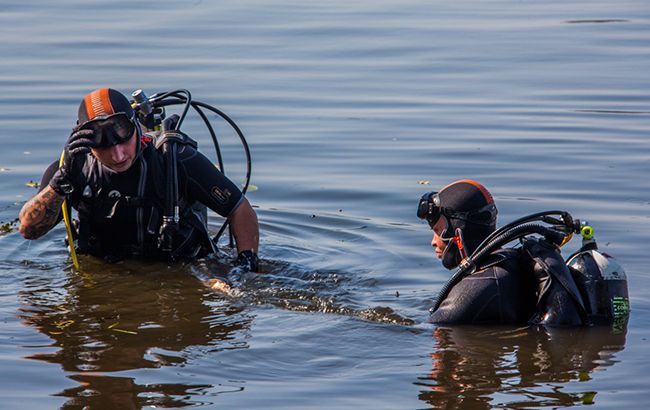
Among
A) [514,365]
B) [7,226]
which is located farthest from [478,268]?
[7,226]

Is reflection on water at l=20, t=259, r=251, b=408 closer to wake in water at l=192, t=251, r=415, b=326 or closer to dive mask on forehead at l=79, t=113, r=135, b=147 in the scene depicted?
wake in water at l=192, t=251, r=415, b=326

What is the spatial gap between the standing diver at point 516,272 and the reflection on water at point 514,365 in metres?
0.08

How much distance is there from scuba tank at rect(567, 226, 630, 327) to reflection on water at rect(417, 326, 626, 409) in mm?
108

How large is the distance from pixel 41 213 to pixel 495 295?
8.72 ft

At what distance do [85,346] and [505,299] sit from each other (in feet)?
6.65

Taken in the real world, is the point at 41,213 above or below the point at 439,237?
above

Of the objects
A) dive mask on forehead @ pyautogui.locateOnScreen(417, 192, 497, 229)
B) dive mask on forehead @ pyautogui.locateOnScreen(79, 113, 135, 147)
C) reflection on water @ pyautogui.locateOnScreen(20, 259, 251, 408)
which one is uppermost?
dive mask on forehead @ pyautogui.locateOnScreen(79, 113, 135, 147)

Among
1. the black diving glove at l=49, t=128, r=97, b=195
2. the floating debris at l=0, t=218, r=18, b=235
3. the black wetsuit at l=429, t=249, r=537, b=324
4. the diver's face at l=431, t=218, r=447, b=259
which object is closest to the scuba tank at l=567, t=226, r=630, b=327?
the black wetsuit at l=429, t=249, r=537, b=324

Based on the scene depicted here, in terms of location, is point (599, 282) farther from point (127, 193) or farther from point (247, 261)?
point (127, 193)

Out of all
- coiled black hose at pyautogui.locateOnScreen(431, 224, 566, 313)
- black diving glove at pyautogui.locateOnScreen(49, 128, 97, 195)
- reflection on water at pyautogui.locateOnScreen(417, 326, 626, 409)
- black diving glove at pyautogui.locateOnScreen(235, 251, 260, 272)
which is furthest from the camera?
black diving glove at pyautogui.locateOnScreen(235, 251, 260, 272)

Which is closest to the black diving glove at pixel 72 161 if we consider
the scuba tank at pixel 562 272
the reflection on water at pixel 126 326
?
the reflection on water at pixel 126 326

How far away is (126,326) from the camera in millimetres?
6188

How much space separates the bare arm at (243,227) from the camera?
23.2 ft

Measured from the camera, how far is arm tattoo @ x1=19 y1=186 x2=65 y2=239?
6.64 metres
